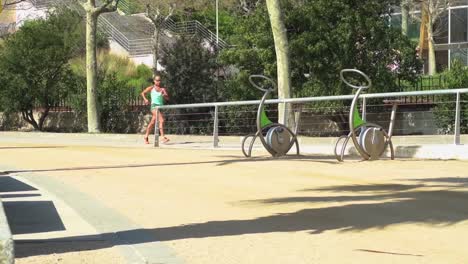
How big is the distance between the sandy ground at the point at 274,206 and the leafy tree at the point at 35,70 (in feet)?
44.4

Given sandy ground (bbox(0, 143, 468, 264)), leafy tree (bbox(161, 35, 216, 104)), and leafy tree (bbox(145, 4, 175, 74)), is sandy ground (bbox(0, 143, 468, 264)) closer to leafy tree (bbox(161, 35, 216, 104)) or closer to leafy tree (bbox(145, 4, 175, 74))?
leafy tree (bbox(161, 35, 216, 104))

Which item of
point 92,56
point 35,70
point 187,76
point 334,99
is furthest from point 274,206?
point 35,70

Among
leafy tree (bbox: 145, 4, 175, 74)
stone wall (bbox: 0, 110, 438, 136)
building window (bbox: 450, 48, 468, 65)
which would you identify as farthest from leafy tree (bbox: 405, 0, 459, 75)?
stone wall (bbox: 0, 110, 438, 136)

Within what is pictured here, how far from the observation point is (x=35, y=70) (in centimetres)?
2814

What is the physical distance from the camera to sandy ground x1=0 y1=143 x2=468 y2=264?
21.9 ft

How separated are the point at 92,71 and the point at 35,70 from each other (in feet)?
14.0

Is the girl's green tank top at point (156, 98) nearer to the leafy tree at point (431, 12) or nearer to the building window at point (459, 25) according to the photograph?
the leafy tree at point (431, 12)

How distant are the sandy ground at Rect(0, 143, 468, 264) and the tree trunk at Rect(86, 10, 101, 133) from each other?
32.9 feet

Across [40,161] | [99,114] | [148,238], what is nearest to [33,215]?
[148,238]

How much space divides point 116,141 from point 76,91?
8.01m

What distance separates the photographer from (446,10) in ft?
152

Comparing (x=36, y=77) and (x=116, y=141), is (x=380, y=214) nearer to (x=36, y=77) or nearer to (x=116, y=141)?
(x=116, y=141)

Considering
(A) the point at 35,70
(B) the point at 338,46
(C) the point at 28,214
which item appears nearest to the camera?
(C) the point at 28,214

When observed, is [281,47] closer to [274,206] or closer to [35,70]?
[274,206]
